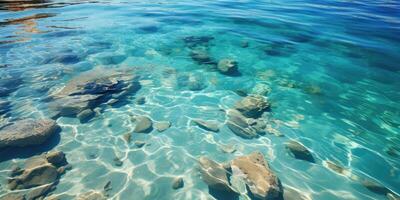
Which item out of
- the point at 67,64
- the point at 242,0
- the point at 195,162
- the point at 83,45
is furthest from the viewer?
the point at 242,0

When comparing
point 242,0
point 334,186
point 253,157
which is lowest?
point 334,186

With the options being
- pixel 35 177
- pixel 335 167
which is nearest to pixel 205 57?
pixel 335 167

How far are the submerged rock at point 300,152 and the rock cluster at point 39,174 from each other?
423 centimetres

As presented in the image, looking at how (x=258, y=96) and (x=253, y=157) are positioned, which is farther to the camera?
(x=258, y=96)

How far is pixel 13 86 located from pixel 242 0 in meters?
14.8

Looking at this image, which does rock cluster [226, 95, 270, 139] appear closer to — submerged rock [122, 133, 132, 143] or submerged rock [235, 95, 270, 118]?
submerged rock [235, 95, 270, 118]

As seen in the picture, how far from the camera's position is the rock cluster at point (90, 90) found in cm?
632

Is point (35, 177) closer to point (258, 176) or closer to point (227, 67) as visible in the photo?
point (258, 176)

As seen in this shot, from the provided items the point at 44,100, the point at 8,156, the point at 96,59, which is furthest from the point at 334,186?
the point at 96,59

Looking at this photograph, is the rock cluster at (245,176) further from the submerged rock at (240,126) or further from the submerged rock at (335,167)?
the submerged rock at (335,167)

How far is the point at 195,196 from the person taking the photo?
4.44 meters

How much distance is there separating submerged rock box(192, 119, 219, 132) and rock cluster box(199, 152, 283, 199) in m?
1.08

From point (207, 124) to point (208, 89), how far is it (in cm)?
176

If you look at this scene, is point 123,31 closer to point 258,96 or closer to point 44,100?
point 44,100
